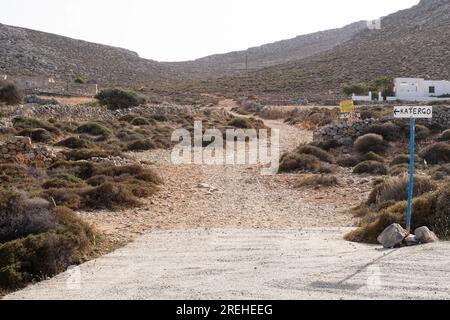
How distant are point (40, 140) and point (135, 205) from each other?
14.0m

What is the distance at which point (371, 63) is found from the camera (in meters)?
72.5

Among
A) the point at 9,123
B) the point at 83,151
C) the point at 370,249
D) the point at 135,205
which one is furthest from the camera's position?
the point at 9,123

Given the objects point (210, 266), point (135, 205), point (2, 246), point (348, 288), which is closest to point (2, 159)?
point (135, 205)

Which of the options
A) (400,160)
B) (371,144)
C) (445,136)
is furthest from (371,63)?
(400,160)

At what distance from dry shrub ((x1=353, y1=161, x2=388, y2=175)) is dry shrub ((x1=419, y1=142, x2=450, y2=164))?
94.6 inches

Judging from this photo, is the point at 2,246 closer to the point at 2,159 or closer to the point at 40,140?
the point at 2,159

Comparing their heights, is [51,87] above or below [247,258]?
above

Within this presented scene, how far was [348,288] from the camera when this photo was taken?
259 inches

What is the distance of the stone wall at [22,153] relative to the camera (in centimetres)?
1884

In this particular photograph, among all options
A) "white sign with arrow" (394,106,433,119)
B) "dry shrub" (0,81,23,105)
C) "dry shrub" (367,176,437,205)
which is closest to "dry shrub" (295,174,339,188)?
"dry shrub" (367,176,437,205)

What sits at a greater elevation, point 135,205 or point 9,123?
point 9,123

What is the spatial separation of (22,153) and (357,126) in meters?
15.4

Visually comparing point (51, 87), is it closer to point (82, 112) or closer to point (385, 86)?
point (82, 112)

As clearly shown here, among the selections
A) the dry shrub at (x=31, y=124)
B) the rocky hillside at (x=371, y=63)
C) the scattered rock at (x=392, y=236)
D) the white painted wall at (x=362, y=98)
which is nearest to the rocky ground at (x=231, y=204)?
the scattered rock at (x=392, y=236)
